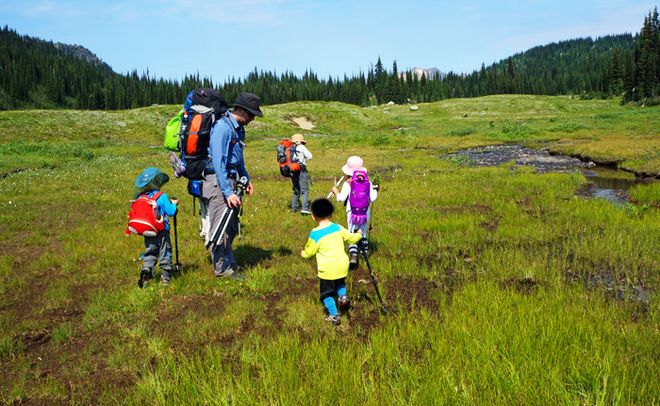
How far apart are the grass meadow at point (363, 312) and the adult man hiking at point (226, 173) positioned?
0.57 meters

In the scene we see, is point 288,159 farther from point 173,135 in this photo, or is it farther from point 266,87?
point 266,87

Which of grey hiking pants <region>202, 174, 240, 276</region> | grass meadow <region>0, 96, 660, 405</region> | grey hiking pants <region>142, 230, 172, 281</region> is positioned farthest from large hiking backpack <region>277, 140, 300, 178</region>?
grey hiking pants <region>142, 230, 172, 281</region>

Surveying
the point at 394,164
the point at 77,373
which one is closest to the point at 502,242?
the point at 77,373

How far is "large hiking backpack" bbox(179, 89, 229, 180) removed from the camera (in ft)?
20.7

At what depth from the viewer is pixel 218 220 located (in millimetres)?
6535

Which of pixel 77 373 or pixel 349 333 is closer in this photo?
pixel 77 373

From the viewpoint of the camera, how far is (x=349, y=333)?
499 cm

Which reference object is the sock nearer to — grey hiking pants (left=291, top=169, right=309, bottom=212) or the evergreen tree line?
grey hiking pants (left=291, top=169, right=309, bottom=212)

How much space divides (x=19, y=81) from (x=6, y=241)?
165660 millimetres

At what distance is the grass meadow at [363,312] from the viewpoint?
11.9ft

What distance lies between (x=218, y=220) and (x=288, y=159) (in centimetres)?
623

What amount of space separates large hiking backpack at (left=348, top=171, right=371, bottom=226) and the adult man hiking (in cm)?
210

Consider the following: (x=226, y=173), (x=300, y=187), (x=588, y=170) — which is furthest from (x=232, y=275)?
(x=588, y=170)

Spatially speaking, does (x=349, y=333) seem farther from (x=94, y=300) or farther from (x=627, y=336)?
(x=94, y=300)
